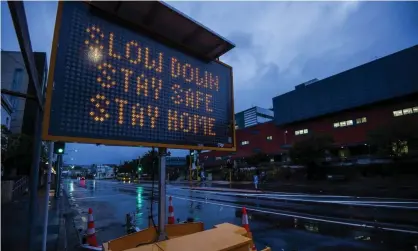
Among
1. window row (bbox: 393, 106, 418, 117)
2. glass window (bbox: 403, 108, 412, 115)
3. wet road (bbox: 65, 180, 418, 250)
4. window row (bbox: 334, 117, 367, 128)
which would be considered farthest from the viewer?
window row (bbox: 334, 117, 367, 128)

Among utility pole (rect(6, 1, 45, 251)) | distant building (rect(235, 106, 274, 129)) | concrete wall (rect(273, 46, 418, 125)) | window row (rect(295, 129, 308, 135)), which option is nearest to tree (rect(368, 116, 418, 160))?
concrete wall (rect(273, 46, 418, 125))

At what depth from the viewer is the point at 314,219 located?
8.95m

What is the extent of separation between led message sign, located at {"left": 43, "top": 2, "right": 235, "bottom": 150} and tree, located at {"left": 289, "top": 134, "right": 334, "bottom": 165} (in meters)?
36.1

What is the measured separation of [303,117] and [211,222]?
4980 cm

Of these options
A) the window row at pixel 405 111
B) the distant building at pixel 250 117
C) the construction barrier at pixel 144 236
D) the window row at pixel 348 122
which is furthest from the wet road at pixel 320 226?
the distant building at pixel 250 117

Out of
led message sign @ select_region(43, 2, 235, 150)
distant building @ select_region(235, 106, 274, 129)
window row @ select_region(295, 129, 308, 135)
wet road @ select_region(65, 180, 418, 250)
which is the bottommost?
wet road @ select_region(65, 180, 418, 250)

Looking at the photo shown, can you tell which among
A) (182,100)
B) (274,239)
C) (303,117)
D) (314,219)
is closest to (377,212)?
(314,219)

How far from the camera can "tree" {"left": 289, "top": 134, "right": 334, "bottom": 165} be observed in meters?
36.9

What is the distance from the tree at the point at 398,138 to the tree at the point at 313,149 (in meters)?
6.84

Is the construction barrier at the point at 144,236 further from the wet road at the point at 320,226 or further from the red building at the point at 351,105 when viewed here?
the red building at the point at 351,105

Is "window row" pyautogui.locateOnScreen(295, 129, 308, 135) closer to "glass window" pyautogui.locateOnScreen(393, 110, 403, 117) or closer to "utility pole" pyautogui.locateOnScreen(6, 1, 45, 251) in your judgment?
"glass window" pyautogui.locateOnScreen(393, 110, 403, 117)

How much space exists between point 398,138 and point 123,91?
36.8 m

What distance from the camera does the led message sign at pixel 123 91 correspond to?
2.78 metres

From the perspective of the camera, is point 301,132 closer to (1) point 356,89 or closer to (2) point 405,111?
(1) point 356,89
